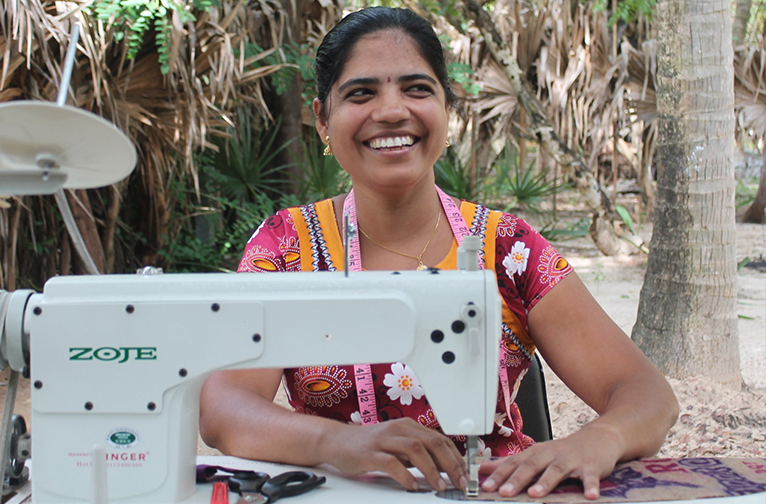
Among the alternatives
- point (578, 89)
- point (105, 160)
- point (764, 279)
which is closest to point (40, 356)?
point (105, 160)

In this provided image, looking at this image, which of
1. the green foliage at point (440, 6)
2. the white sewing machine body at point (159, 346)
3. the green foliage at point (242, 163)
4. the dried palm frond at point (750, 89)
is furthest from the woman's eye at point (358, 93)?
the dried palm frond at point (750, 89)

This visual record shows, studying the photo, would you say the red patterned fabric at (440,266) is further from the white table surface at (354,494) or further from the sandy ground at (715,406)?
the sandy ground at (715,406)

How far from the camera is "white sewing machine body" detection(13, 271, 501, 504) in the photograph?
1.17 m

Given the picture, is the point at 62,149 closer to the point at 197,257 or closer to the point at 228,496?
the point at 228,496

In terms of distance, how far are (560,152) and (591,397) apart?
5852 millimetres

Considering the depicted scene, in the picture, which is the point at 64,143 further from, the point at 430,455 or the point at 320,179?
the point at 320,179

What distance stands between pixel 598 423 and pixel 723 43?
2.52m

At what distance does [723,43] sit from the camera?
10.7 ft

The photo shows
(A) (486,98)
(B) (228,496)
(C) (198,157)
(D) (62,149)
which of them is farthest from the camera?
(A) (486,98)

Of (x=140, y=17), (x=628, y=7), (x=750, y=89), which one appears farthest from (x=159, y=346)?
(x=750, y=89)

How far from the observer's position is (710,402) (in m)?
3.33

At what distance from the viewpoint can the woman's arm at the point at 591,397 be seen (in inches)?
48.8

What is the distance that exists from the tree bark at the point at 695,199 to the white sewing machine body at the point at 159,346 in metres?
2.47

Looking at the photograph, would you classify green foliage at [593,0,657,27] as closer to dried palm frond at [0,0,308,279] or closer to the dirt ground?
the dirt ground
